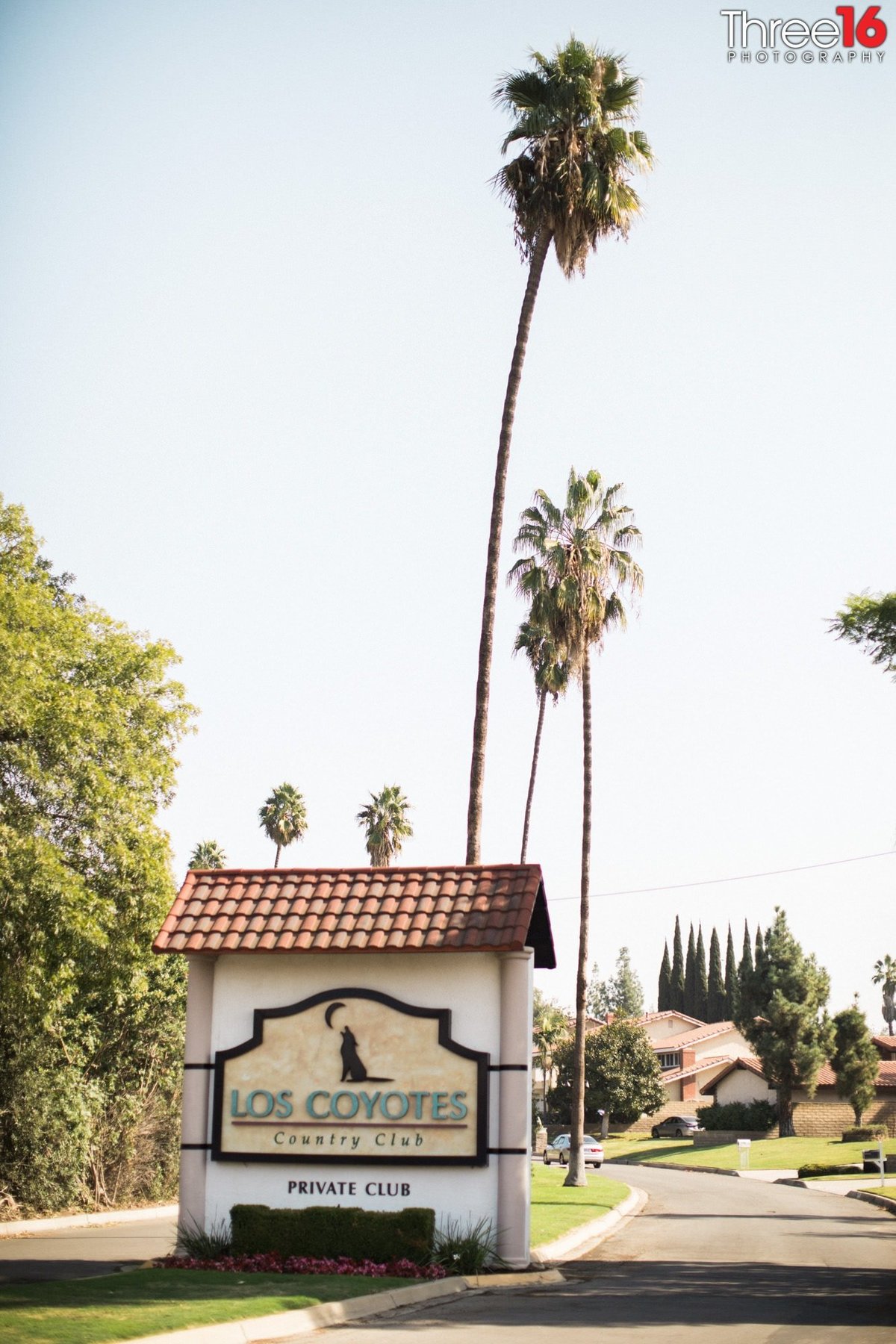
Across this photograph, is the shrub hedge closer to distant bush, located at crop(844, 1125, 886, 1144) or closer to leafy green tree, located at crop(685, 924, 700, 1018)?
distant bush, located at crop(844, 1125, 886, 1144)

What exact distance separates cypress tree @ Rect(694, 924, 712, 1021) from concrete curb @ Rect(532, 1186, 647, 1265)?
311 ft

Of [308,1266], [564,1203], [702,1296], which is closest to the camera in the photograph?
[702,1296]

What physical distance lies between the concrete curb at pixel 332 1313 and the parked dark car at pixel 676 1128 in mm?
70116

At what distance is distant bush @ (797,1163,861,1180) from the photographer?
161ft

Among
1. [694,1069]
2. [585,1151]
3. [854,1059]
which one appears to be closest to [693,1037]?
[694,1069]

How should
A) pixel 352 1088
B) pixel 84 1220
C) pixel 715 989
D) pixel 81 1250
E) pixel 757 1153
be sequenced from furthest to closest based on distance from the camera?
pixel 715 989 → pixel 757 1153 → pixel 84 1220 → pixel 81 1250 → pixel 352 1088

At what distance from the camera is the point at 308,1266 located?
52.6 feet

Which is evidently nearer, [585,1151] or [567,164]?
[567,164]

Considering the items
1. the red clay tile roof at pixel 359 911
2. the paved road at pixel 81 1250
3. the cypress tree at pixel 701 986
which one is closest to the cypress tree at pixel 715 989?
the cypress tree at pixel 701 986

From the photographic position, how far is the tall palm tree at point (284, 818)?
6838 centimetres

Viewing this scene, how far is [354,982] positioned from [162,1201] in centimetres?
1540

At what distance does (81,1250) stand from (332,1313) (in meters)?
8.36

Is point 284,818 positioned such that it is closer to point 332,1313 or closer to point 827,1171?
point 827,1171

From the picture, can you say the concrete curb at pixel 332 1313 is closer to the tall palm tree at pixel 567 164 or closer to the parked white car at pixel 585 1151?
the tall palm tree at pixel 567 164
